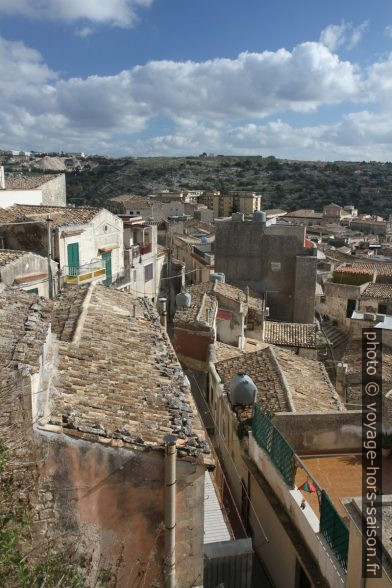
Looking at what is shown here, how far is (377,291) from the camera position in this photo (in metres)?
31.9

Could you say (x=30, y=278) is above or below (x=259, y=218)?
below

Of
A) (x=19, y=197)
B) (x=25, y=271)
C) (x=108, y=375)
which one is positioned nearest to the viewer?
(x=108, y=375)

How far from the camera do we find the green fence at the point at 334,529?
7742 mm

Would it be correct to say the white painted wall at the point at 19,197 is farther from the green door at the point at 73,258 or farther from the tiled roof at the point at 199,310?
the tiled roof at the point at 199,310

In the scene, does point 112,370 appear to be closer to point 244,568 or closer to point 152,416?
point 152,416

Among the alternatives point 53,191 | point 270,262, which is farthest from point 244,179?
point 270,262

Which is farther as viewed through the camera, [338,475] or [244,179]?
[244,179]

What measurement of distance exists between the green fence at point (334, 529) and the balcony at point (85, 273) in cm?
1566

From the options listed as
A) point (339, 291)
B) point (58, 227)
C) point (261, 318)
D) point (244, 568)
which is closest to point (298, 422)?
point (244, 568)

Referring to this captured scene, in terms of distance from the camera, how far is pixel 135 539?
610cm

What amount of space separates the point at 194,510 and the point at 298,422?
5.93 metres

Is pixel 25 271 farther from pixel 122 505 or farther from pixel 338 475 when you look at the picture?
pixel 122 505

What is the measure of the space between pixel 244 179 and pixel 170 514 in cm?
15829

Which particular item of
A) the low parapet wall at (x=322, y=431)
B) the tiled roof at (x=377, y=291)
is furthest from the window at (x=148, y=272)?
the low parapet wall at (x=322, y=431)
